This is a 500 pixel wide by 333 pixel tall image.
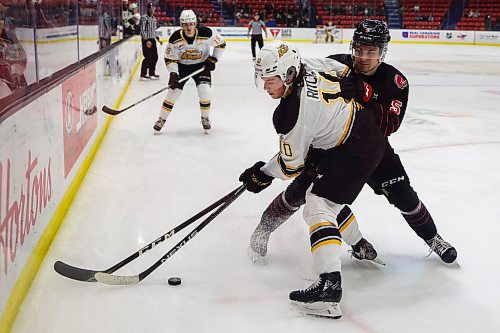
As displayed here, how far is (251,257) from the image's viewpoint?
263cm

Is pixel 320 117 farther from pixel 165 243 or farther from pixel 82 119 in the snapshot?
pixel 82 119

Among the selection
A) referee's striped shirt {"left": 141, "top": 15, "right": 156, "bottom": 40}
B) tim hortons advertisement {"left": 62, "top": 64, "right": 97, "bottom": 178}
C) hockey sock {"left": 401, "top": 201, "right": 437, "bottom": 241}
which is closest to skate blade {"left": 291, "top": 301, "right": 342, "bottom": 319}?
hockey sock {"left": 401, "top": 201, "right": 437, "bottom": 241}

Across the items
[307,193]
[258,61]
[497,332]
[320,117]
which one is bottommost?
[497,332]

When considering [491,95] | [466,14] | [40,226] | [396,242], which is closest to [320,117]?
[396,242]

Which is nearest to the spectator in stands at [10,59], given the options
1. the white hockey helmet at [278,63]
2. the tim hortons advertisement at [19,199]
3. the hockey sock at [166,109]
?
the tim hortons advertisement at [19,199]

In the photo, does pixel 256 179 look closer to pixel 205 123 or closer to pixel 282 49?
pixel 282 49

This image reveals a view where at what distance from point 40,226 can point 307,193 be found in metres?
1.11

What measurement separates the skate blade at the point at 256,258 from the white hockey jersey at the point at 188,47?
2.89 metres

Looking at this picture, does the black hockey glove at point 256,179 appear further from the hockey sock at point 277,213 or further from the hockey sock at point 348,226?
the hockey sock at point 348,226

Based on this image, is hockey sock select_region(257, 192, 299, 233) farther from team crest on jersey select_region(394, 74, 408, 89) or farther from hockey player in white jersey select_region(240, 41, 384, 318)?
team crest on jersey select_region(394, 74, 408, 89)

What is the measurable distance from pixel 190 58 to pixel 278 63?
335 cm

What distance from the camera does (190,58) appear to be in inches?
209

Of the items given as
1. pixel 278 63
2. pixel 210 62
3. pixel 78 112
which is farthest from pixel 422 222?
pixel 210 62

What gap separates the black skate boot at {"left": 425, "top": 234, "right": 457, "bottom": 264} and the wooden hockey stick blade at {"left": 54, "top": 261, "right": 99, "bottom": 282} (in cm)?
139
